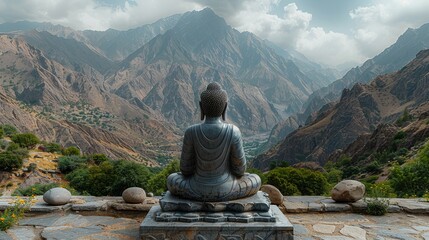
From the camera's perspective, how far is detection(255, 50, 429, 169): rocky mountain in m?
105

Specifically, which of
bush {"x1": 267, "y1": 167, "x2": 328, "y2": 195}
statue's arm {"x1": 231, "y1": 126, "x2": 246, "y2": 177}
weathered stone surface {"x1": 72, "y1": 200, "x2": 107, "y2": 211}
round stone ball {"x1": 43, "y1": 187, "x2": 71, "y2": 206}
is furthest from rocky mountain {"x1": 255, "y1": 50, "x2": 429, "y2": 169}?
statue's arm {"x1": 231, "y1": 126, "x2": 246, "y2": 177}

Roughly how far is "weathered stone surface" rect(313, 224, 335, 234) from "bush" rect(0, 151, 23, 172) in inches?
1412

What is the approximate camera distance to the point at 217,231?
5613 millimetres

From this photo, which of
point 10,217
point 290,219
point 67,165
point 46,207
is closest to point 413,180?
point 290,219

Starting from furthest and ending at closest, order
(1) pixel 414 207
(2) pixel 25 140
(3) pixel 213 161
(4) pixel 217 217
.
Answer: (2) pixel 25 140 < (1) pixel 414 207 < (3) pixel 213 161 < (4) pixel 217 217

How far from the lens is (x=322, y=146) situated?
10488cm

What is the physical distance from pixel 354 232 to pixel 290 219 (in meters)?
1.39

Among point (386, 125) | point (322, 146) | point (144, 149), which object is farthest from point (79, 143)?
point (386, 125)

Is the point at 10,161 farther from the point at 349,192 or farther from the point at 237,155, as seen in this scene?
the point at 237,155

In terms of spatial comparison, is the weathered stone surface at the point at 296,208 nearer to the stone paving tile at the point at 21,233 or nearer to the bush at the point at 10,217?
the stone paving tile at the point at 21,233

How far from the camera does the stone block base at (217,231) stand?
556 cm

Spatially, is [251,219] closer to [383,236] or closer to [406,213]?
[383,236]

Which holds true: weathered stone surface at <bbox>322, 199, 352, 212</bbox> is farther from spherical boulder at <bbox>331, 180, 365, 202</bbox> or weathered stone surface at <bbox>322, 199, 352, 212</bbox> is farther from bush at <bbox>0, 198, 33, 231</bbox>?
bush at <bbox>0, 198, 33, 231</bbox>

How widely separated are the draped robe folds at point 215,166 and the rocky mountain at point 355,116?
97089mm
